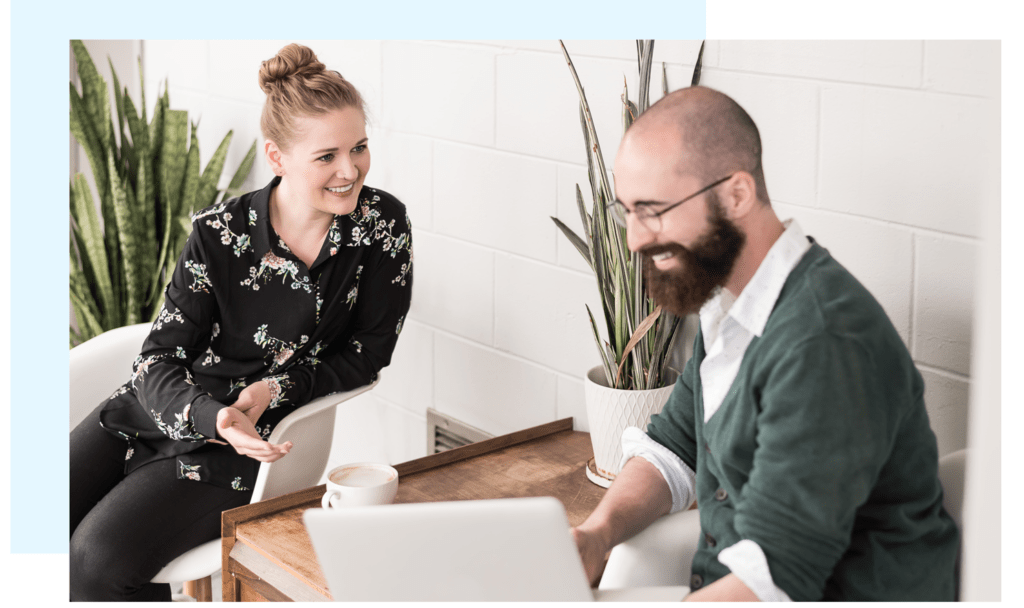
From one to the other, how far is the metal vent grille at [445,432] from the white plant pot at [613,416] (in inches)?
25.5

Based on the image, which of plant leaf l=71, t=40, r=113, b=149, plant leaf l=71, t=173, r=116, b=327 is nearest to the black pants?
plant leaf l=71, t=173, r=116, b=327

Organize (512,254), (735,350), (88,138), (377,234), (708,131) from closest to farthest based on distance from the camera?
(708,131) < (735,350) < (377,234) < (512,254) < (88,138)

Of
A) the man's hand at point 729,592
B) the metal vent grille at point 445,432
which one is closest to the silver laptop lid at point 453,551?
the man's hand at point 729,592

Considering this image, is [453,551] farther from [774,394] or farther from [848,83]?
[848,83]

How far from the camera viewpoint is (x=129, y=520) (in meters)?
1.90

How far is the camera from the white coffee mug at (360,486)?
173 centimetres

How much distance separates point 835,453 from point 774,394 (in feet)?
0.32

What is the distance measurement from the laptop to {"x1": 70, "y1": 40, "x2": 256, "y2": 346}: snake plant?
1.78m

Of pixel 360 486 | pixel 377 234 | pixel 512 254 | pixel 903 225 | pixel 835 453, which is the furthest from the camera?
pixel 512 254

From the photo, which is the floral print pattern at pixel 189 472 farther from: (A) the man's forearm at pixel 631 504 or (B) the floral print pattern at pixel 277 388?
(A) the man's forearm at pixel 631 504

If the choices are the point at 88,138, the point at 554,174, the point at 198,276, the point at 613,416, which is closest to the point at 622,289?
the point at 613,416

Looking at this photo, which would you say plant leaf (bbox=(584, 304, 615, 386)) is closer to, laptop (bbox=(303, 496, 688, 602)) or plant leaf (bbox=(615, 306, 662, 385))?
plant leaf (bbox=(615, 306, 662, 385))

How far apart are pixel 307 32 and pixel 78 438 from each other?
109 cm

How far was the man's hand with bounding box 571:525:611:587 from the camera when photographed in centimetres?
139
